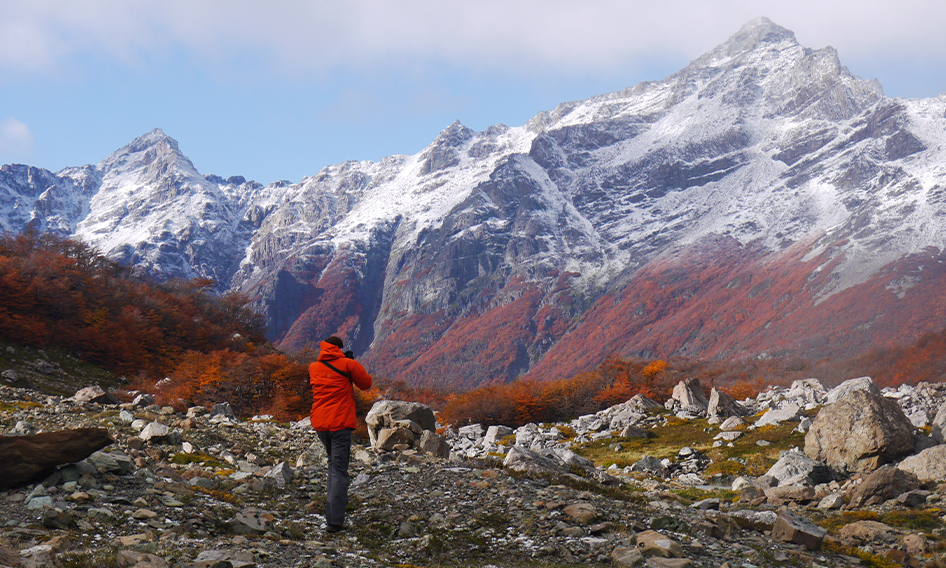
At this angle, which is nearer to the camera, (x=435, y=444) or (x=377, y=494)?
(x=377, y=494)

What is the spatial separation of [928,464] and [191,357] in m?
44.4

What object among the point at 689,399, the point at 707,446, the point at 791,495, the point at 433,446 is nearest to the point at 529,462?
the point at 433,446

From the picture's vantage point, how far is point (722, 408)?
32219mm

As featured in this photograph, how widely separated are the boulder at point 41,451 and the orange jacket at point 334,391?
346cm

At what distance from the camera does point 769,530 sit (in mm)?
9812

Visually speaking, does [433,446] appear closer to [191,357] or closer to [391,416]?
[391,416]

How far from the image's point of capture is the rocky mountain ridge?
7262mm

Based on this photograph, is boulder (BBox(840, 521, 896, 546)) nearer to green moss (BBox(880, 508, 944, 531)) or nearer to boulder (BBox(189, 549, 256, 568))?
green moss (BBox(880, 508, 944, 531))

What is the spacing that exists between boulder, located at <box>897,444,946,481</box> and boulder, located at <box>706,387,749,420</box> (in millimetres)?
16243

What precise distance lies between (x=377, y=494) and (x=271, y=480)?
2387 millimetres

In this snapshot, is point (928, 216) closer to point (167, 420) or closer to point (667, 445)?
point (667, 445)

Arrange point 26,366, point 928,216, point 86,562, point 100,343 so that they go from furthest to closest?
point 928,216
point 100,343
point 26,366
point 86,562

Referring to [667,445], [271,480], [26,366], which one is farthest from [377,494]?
[26,366]

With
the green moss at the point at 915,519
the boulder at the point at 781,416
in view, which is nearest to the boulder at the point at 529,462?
the green moss at the point at 915,519
